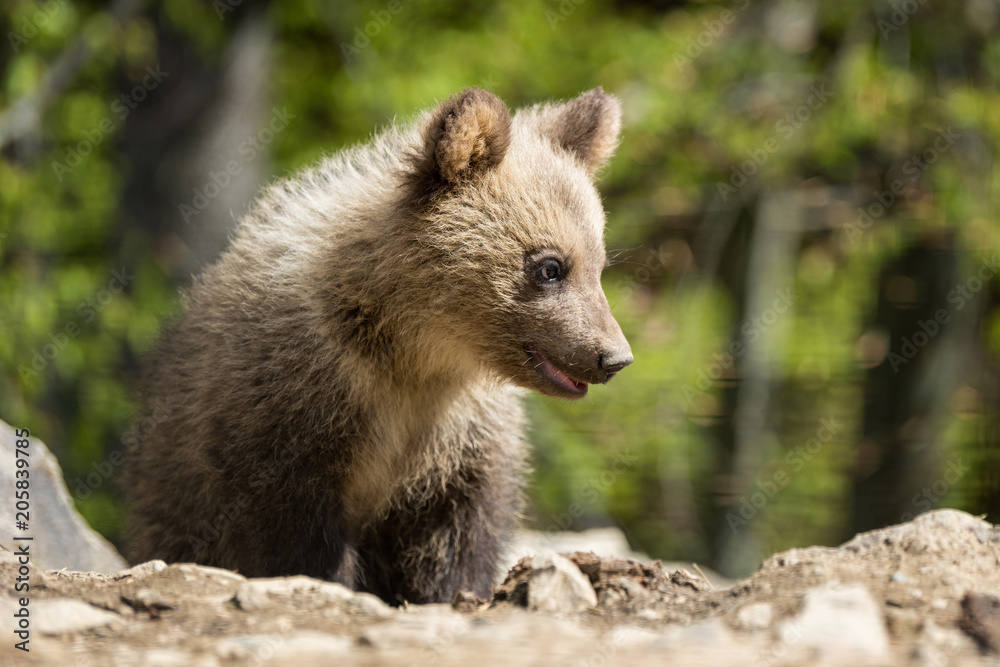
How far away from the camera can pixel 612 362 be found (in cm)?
427

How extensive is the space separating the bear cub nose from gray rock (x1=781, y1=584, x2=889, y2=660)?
142cm

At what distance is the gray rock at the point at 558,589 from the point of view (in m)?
3.37

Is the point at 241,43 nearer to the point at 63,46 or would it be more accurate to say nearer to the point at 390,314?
the point at 63,46

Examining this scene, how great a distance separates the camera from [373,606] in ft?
10.7

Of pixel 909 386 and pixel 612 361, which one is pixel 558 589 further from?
pixel 909 386

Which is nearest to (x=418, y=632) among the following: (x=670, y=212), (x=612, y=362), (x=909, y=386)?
(x=612, y=362)

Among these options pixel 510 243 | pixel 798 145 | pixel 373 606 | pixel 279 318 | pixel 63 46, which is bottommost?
pixel 373 606

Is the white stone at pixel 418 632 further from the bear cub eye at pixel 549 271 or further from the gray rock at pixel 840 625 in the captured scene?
→ the bear cub eye at pixel 549 271

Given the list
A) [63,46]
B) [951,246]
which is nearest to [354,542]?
[63,46]

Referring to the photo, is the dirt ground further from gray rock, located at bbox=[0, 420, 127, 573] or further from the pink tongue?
gray rock, located at bbox=[0, 420, 127, 573]

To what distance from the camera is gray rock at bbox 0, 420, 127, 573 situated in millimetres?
5109

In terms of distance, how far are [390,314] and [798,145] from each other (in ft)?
21.1

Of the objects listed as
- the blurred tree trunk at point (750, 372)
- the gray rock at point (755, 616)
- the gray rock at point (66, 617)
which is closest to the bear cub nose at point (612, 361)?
the gray rock at point (755, 616)

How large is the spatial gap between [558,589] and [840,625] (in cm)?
91
